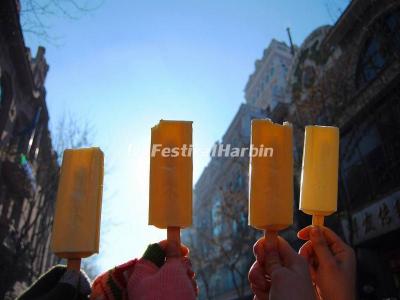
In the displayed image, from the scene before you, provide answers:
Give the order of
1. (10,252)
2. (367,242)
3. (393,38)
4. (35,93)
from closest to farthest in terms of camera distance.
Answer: (393,38) < (367,242) < (10,252) < (35,93)

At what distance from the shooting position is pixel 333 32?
15.4 metres

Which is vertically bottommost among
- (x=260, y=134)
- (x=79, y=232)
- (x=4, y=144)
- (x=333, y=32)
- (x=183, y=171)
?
(x=79, y=232)

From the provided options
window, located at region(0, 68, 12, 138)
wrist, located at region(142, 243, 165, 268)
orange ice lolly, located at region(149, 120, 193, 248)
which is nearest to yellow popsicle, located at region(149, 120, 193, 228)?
orange ice lolly, located at region(149, 120, 193, 248)

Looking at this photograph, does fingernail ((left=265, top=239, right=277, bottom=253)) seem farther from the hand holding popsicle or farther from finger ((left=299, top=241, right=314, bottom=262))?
finger ((left=299, top=241, right=314, bottom=262))

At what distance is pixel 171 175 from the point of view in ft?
5.26

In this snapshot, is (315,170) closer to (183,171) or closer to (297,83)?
(183,171)

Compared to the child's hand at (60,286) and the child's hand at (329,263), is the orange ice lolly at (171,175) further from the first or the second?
the child's hand at (329,263)

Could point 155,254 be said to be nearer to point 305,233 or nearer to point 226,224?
point 305,233

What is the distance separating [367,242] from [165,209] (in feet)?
39.1

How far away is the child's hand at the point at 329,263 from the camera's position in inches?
61.0

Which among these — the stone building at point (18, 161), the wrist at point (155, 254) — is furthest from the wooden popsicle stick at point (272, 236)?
the stone building at point (18, 161)

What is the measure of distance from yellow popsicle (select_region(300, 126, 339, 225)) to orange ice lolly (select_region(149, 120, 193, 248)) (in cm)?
59

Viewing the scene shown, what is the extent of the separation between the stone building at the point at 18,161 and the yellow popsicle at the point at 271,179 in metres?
13.1

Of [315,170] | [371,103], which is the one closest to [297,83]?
[371,103]
